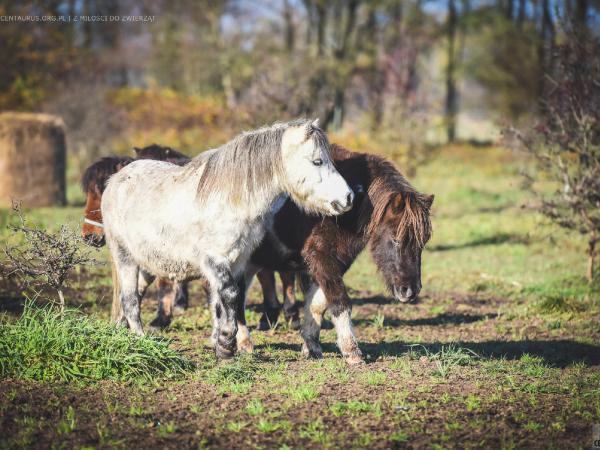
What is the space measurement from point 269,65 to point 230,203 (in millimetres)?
19899

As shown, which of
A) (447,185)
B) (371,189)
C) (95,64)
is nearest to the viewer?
(371,189)

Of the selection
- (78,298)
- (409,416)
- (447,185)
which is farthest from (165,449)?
(447,185)

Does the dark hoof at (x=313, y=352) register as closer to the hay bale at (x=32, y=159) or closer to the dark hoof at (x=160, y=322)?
the dark hoof at (x=160, y=322)

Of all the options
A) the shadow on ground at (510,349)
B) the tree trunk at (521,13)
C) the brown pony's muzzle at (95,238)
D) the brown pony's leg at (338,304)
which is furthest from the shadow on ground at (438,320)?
the tree trunk at (521,13)

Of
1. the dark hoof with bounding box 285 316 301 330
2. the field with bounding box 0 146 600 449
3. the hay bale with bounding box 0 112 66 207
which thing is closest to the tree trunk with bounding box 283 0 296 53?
the hay bale with bounding box 0 112 66 207

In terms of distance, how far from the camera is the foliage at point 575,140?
1124 centimetres

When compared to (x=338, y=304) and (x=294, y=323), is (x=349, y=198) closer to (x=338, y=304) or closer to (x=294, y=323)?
(x=338, y=304)

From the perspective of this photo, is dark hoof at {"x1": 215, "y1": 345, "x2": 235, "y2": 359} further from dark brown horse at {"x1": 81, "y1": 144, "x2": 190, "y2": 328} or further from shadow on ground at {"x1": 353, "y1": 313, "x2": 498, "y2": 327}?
shadow on ground at {"x1": 353, "y1": 313, "x2": 498, "y2": 327}

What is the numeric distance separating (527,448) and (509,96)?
32.7 m

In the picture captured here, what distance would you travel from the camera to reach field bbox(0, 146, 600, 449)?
15.8 feet

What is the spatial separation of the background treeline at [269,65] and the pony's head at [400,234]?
330 inches

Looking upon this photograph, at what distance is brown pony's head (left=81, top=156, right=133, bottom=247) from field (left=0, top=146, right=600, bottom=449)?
2.06 feet

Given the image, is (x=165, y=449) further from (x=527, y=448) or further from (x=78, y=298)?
(x=78, y=298)

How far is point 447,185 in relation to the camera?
26.3 metres
